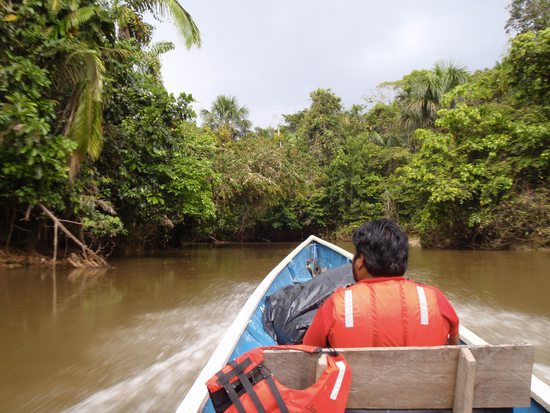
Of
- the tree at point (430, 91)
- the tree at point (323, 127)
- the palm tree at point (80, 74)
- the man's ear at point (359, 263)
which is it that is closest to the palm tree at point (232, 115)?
the tree at point (323, 127)

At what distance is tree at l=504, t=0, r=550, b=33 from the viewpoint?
13.3 m

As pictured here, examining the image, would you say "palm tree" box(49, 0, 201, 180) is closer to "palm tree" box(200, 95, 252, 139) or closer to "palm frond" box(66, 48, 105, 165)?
"palm frond" box(66, 48, 105, 165)

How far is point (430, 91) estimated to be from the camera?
17844 millimetres

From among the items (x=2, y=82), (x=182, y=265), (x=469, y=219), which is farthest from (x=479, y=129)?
(x=2, y=82)

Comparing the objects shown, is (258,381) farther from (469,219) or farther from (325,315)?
(469,219)

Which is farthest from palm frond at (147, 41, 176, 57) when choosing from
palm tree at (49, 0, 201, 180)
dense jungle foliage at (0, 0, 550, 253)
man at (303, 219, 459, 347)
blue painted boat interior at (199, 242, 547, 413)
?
man at (303, 219, 459, 347)

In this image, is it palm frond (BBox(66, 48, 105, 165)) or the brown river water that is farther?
palm frond (BBox(66, 48, 105, 165))

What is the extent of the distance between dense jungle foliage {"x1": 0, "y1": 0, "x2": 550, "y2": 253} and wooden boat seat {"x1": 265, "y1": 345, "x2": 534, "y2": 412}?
6277mm

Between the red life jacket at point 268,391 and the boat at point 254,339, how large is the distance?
31cm

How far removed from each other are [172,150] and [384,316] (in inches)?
391

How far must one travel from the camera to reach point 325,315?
1.54 m

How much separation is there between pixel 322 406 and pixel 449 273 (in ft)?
27.5

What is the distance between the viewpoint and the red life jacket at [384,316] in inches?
58.1

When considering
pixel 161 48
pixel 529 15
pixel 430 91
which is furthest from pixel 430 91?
pixel 161 48
